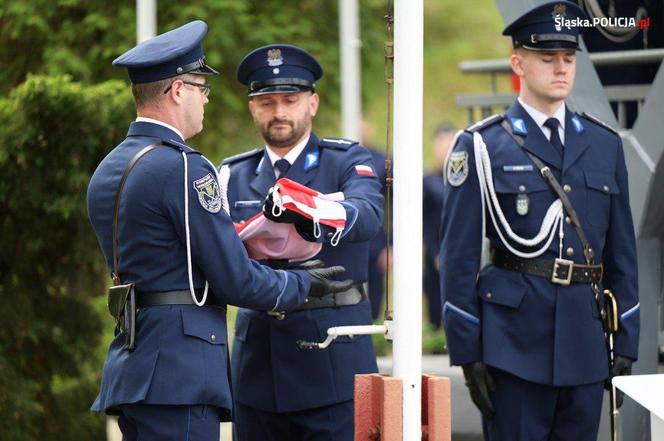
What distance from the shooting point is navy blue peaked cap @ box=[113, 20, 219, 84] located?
463 cm

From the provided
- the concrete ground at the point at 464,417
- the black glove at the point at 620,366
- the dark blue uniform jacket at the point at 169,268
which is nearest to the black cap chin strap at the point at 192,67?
the dark blue uniform jacket at the point at 169,268

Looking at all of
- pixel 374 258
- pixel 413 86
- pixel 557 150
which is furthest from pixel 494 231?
pixel 374 258

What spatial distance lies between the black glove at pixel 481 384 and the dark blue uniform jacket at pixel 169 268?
1.09 m

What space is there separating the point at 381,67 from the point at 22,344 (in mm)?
6150

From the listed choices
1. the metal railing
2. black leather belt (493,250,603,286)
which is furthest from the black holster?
the metal railing

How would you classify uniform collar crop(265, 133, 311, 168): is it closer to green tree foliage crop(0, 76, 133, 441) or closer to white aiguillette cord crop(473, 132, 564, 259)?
white aiguillette cord crop(473, 132, 564, 259)

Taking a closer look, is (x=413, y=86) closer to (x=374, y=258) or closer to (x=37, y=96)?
(x=37, y=96)

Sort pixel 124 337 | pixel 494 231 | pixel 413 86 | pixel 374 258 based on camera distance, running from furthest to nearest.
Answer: pixel 374 258 → pixel 494 231 → pixel 124 337 → pixel 413 86

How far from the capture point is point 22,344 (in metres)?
6.82

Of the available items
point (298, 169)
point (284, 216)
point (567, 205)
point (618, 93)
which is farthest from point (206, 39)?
point (284, 216)

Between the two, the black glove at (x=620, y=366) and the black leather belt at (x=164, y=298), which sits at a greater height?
the black leather belt at (x=164, y=298)

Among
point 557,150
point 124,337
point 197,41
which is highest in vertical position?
point 197,41

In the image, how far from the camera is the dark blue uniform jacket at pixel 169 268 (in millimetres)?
4504

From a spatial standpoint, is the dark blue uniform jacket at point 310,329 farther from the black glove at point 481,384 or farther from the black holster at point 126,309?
the black holster at point 126,309
